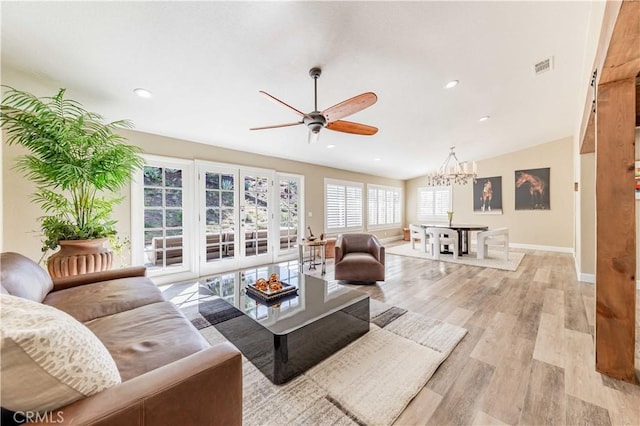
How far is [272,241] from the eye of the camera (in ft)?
17.2

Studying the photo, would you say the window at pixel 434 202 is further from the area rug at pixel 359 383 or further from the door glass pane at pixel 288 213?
the area rug at pixel 359 383

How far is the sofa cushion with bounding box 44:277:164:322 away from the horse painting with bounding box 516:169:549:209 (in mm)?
8551

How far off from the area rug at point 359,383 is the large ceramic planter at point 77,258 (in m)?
1.46

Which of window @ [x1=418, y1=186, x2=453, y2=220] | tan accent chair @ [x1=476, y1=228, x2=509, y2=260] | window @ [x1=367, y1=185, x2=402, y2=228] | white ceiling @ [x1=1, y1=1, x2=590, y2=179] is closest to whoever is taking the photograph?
white ceiling @ [x1=1, y1=1, x2=590, y2=179]

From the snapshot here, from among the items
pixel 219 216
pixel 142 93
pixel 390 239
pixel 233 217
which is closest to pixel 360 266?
pixel 233 217

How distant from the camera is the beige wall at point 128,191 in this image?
2.63m

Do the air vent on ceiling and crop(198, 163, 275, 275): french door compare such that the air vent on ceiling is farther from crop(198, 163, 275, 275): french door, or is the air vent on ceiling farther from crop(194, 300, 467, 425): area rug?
crop(198, 163, 275, 275): french door

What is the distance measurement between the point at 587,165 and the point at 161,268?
22.9 ft

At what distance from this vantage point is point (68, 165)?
2.23 m

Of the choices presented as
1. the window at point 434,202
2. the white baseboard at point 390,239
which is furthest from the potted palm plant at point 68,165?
the window at point 434,202

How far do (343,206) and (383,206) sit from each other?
2153 millimetres

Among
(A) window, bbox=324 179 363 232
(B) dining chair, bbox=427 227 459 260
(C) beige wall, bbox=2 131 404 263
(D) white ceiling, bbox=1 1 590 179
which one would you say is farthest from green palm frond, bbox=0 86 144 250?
(B) dining chair, bbox=427 227 459 260

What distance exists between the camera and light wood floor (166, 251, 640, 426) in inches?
55.7

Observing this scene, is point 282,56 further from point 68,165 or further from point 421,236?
point 421,236
